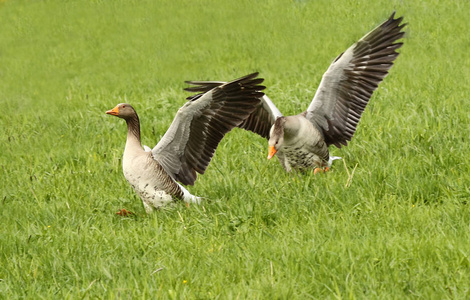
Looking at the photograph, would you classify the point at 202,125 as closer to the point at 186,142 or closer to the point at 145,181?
the point at 186,142

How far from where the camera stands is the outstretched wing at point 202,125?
5410 mm

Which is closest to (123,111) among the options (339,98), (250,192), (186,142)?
(186,142)

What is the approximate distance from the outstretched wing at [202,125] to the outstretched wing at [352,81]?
1024 millimetres

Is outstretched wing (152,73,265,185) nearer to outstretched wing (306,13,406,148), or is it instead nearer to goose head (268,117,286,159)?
goose head (268,117,286,159)

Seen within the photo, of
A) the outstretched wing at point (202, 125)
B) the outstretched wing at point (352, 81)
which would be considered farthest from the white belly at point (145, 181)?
the outstretched wing at point (352, 81)

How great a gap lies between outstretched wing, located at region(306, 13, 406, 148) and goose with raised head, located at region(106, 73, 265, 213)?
113 cm

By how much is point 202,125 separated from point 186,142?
0.77ft

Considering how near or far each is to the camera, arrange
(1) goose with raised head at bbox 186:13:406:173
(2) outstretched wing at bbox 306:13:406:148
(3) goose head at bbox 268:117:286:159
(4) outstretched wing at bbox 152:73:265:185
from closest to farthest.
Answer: (4) outstretched wing at bbox 152:73:265:185 → (3) goose head at bbox 268:117:286:159 → (1) goose with raised head at bbox 186:13:406:173 → (2) outstretched wing at bbox 306:13:406:148

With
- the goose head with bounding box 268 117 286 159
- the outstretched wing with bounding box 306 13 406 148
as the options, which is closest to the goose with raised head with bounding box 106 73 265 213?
the goose head with bounding box 268 117 286 159

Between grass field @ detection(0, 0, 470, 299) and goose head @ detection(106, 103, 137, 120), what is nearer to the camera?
grass field @ detection(0, 0, 470, 299)

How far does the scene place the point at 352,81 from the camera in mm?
6336

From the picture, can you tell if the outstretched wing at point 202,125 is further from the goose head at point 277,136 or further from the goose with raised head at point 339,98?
the goose with raised head at point 339,98

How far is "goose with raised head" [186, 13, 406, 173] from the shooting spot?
6.10 meters

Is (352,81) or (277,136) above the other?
(352,81)
